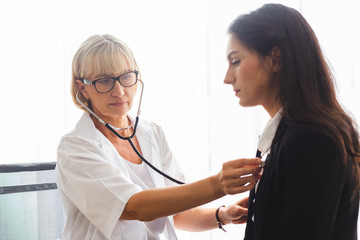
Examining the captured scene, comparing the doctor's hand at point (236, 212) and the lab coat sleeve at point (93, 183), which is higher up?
the lab coat sleeve at point (93, 183)

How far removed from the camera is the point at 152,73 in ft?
8.00

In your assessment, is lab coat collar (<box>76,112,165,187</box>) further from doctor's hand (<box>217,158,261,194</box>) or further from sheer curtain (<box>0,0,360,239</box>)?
sheer curtain (<box>0,0,360,239</box>)

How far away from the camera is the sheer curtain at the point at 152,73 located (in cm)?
230

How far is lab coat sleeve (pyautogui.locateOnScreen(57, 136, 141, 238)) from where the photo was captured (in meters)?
1.23

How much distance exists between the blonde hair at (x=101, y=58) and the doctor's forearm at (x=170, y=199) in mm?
456

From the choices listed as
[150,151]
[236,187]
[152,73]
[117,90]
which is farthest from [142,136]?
[152,73]

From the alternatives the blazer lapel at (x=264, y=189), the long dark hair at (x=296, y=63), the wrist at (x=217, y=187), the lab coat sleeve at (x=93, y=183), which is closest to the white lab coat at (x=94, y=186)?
the lab coat sleeve at (x=93, y=183)

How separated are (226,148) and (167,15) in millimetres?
872

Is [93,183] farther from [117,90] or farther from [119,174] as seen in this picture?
[117,90]

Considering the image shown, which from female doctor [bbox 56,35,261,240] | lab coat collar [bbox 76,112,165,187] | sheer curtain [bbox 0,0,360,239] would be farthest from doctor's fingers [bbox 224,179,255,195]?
sheer curtain [bbox 0,0,360,239]

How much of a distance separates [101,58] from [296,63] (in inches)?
26.1

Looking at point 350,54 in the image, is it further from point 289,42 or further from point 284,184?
point 284,184

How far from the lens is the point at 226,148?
237 centimetres

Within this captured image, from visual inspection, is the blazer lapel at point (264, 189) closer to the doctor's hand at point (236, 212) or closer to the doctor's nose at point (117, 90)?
the doctor's hand at point (236, 212)
